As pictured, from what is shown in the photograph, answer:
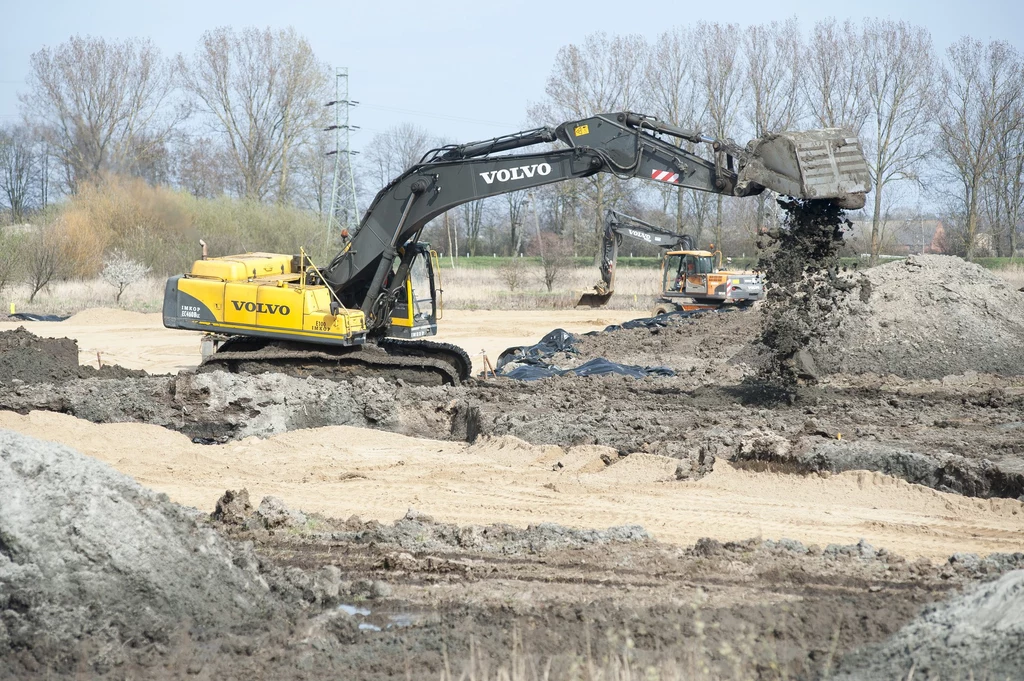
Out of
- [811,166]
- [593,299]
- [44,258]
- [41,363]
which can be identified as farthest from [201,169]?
[811,166]

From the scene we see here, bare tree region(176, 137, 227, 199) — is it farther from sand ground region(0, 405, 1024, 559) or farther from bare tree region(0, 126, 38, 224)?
sand ground region(0, 405, 1024, 559)

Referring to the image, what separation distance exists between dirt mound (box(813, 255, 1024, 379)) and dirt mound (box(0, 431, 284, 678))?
9.91 metres

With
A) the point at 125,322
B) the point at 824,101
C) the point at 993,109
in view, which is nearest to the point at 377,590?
the point at 125,322

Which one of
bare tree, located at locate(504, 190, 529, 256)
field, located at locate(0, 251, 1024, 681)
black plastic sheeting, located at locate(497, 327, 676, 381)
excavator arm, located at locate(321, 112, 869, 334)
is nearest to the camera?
field, located at locate(0, 251, 1024, 681)

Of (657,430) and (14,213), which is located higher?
(14,213)

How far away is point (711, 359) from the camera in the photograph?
15781 millimetres

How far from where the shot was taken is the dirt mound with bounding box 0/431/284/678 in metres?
4.46

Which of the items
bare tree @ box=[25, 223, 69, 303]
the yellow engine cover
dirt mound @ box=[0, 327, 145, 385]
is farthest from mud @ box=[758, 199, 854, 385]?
bare tree @ box=[25, 223, 69, 303]

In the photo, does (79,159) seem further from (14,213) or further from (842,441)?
(842,441)

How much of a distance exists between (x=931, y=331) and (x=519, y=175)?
6.46m

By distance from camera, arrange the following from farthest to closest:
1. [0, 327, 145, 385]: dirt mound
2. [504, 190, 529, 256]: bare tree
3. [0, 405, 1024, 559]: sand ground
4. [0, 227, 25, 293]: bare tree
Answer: [504, 190, 529, 256]: bare tree < [0, 227, 25, 293]: bare tree < [0, 327, 145, 385]: dirt mound < [0, 405, 1024, 559]: sand ground

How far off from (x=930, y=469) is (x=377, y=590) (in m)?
4.91

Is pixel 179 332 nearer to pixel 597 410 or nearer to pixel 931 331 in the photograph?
pixel 597 410

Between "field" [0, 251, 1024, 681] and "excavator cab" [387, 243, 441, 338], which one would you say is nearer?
"field" [0, 251, 1024, 681]
